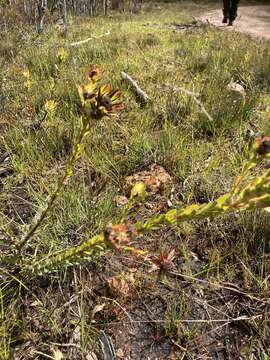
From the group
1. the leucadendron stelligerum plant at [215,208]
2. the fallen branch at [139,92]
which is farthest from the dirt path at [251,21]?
the leucadendron stelligerum plant at [215,208]

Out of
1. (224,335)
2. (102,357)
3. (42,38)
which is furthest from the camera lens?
(42,38)

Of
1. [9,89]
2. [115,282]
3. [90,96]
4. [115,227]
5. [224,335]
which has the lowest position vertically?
[224,335]

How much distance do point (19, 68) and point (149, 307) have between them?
144 inches

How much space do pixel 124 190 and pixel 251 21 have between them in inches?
502

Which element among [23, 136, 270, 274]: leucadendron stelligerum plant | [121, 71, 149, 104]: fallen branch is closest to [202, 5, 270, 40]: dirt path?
[121, 71, 149, 104]: fallen branch

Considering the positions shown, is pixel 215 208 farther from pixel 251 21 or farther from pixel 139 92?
pixel 251 21

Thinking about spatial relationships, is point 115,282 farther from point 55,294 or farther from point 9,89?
point 9,89

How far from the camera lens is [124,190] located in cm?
220

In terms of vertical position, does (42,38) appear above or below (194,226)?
above

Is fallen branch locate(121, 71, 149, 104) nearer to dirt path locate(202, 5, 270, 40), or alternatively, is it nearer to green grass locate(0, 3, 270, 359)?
green grass locate(0, 3, 270, 359)

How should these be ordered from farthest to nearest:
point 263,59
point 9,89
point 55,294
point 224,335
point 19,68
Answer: point 263,59 → point 19,68 → point 9,89 → point 55,294 → point 224,335

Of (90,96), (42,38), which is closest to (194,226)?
(90,96)

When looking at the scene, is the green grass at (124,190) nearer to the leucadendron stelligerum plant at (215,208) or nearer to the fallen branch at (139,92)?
the fallen branch at (139,92)

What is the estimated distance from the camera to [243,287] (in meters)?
1.62
